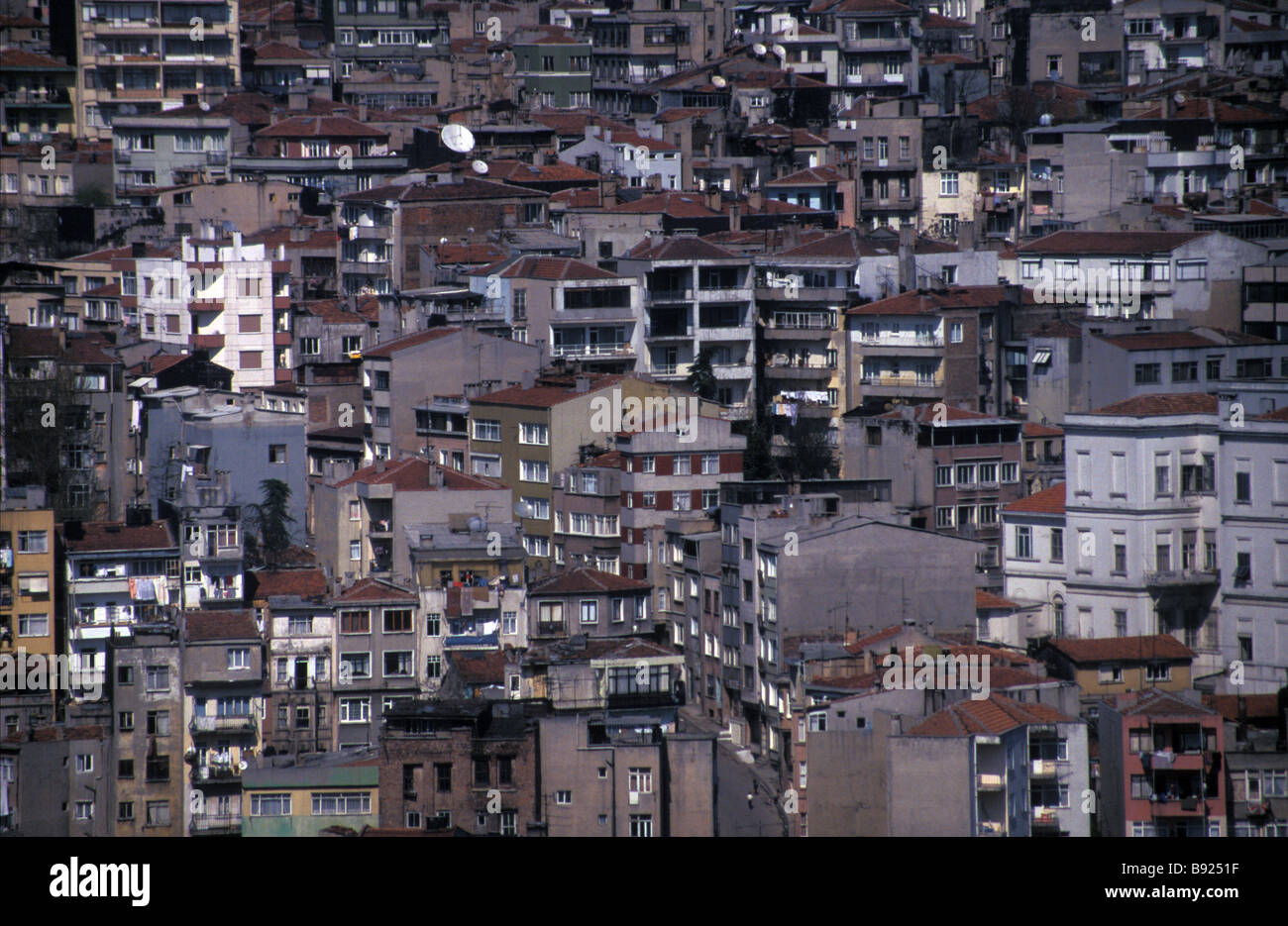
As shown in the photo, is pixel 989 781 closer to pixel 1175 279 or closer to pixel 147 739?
pixel 147 739

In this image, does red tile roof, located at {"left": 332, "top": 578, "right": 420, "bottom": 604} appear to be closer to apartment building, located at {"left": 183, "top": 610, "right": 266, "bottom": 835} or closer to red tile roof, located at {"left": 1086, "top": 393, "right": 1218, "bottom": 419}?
apartment building, located at {"left": 183, "top": 610, "right": 266, "bottom": 835}

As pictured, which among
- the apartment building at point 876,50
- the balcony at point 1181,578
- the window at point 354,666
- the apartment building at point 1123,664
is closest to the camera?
the apartment building at point 1123,664

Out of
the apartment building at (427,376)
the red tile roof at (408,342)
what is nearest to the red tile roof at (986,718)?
the apartment building at (427,376)

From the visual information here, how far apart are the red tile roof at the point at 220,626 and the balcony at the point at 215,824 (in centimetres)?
223

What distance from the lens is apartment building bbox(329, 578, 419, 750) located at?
2880cm

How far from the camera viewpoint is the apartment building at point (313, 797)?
83.4 ft

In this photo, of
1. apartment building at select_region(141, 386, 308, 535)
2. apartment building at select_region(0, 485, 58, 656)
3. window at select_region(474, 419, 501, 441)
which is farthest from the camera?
window at select_region(474, 419, 501, 441)

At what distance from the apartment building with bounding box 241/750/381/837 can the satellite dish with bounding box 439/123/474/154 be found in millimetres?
29221

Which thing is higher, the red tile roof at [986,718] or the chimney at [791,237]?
the chimney at [791,237]

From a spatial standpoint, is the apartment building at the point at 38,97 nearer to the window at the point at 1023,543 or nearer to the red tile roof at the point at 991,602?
the window at the point at 1023,543

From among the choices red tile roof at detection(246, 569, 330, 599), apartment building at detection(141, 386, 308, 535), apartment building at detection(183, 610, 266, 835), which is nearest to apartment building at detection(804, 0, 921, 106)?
apartment building at detection(141, 386, 308, 535)

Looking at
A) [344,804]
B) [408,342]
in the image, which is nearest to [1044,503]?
[344,804]
